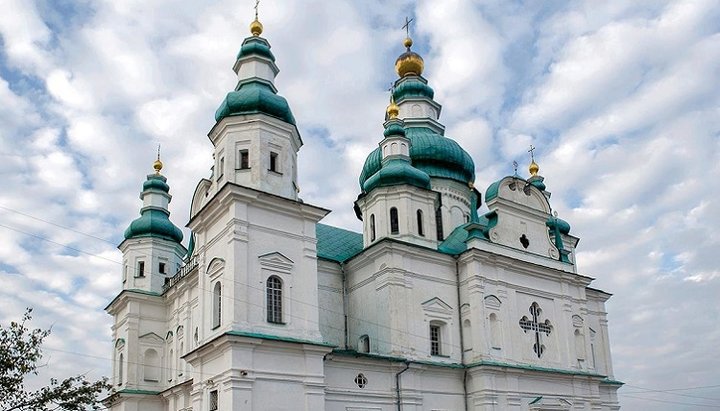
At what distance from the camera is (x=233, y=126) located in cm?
2122

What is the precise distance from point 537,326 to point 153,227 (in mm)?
15946

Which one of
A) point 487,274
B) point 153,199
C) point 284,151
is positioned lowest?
point 487,274

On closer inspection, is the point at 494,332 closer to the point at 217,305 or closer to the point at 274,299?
the point at 274,299

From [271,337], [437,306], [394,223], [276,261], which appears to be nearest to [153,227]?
[394,223]

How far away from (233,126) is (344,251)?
328 inches

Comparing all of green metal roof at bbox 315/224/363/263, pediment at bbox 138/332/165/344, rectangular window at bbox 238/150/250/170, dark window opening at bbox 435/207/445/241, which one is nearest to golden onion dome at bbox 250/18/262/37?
rectangular window at bbox 238/150/250/170

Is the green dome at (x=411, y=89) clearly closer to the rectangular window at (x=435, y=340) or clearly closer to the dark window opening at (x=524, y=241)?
the dark window opening at (x=524, y=241)

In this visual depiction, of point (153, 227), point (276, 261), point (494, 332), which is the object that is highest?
point (153, 227)

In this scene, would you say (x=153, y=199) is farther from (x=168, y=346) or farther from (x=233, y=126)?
(x=233, y=126)

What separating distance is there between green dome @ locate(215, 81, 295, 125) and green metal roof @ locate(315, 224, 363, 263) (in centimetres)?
594

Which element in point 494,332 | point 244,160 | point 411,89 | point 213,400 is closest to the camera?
point 213,400

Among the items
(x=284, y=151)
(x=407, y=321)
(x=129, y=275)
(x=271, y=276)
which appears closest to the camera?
(x=271, y=276)

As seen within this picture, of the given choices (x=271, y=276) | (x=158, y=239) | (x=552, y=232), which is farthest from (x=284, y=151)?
(x=552, y=232)

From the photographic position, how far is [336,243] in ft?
91.9
